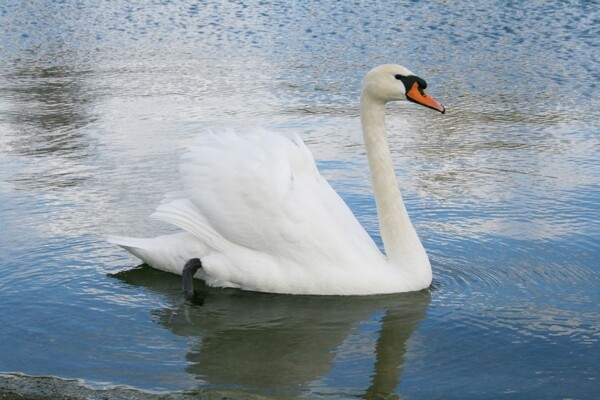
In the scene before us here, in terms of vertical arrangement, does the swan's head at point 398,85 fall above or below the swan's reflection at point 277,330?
above

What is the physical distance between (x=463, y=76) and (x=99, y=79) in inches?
168

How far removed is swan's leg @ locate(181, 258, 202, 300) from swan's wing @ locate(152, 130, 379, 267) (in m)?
0.17

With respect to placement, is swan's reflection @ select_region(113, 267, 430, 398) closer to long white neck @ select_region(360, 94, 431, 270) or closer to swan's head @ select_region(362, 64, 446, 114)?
long white neck @ select_region(360, 94, 431, 270)

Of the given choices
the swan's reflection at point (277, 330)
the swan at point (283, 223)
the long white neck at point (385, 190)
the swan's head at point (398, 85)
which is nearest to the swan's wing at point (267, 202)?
the swan at point (283, 223)

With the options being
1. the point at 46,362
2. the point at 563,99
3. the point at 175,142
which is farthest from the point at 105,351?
the point at 563,99

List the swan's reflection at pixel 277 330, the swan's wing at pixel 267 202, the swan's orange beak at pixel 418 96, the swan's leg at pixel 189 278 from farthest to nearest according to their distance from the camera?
the swan's orange beak at pixel 418 96 < the swan's leg at pixel 189 278 < the swan's wing at pixel 267 202 < the swan's reflection at pixel 277 330

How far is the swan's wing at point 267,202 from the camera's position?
524 cm

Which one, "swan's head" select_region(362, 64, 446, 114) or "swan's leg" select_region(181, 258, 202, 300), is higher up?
"swan's head" select_region(362, 64, 446, 114)

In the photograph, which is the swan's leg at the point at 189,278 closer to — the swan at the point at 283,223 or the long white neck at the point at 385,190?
the swan at the point at 283,223

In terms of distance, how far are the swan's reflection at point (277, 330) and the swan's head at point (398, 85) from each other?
102cm

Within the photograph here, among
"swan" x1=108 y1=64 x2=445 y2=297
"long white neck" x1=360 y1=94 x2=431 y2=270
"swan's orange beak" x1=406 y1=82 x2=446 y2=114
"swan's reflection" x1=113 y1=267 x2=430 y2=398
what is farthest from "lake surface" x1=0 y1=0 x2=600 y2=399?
"swan's orange beak" x1=406 y1=82 x2=446 y2=114

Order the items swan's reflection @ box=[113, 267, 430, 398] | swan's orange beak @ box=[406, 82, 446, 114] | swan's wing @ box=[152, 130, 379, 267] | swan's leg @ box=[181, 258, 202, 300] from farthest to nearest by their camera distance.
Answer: swan's orange beak @ box=[406, 82, 446, 114] < swan's leg @ box=[181, 258, 202, 300] < swan's wing @ box=[152, 130, 379, 267] < swan's reflection @ box=[113, 267, 430, 398]

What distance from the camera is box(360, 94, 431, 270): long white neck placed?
5.51 meters

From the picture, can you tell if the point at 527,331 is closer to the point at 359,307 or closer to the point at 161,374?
the point at 359,307
